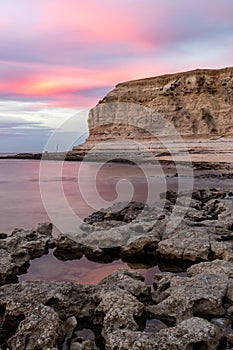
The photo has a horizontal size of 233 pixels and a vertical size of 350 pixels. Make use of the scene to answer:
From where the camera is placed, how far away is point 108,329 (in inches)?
202

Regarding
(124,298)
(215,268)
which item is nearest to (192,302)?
(124,298)

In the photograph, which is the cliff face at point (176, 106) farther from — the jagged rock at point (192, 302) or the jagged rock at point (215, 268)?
the jagged rock at point (192, 302)

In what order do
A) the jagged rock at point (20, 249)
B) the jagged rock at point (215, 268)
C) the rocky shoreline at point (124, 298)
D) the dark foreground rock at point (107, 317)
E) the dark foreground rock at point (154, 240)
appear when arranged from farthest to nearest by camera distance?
the dark foreground rock at point (154, 240)
the jagged rock at point (20, 249)
the jagged rock at point (215, 268)
the rocky shoreline at point (124, 298)
the dark foreground rock at point (107, 317)

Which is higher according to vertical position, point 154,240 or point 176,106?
point 176,106

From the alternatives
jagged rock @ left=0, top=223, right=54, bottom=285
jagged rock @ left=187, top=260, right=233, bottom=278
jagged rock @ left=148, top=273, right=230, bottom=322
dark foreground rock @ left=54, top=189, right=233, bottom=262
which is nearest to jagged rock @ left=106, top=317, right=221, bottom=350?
jagged rock @ left=148, top=273, right=230, bottom=322

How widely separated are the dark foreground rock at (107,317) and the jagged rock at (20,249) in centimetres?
147

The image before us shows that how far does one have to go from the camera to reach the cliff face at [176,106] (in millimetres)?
56750

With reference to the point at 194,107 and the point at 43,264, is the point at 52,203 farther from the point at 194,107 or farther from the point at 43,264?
the point at 194,107

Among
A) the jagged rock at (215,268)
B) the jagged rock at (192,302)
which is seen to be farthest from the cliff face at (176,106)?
the jagged rock at (192,302)

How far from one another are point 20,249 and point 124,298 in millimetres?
4038

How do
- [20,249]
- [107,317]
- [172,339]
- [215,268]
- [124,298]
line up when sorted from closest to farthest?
[172,339] → [107,317] → [124,298] → [215,268] → [20,249]

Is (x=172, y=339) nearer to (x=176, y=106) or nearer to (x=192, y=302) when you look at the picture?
(x=192, y=302)

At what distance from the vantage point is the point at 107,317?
17.2 feet

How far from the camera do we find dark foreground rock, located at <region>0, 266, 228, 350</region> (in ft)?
15.2
